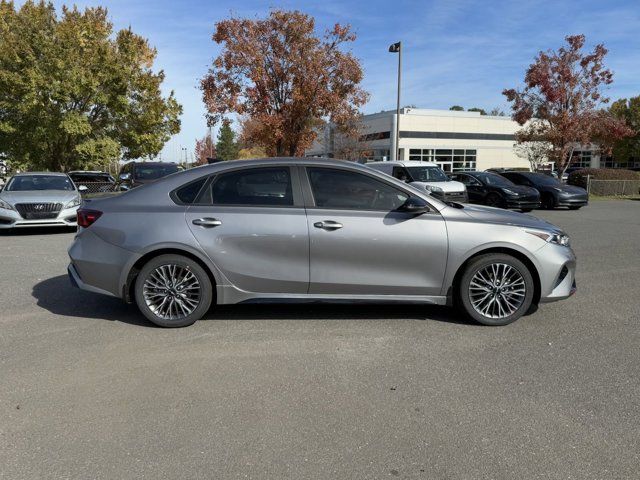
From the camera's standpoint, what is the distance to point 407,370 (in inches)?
156

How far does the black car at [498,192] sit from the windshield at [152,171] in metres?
10.9

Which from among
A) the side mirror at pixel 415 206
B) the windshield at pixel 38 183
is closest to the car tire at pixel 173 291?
the side mirror at pixel 415 206

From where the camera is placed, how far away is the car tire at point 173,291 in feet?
16.2

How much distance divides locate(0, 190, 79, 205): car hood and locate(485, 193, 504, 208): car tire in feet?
44.7

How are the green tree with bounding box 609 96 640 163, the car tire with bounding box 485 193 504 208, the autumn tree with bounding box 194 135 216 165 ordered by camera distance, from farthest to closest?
the autumn tree with bounding box 194 135 216 165, the green tree with bounding box 609 96 640 163, the car tire with bounding box 485 193 504 208

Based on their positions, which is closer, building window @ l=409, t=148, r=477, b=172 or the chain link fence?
the chain link fence

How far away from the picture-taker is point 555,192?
18.9m

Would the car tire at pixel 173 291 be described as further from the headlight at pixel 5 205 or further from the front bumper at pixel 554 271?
the headlight at pixel 5 205

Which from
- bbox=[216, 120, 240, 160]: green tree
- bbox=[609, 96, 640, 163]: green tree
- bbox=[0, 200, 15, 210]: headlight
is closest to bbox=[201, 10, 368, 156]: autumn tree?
bbox=[0, 200, 15, 210]: headlight

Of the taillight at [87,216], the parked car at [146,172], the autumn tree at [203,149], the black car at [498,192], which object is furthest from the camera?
the autumn tree at [203,149]

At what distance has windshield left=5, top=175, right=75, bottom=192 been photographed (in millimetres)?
12438

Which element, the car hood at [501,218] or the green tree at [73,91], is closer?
the car hood at [501,218]

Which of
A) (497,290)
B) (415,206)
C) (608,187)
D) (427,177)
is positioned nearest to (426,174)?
(427,177)

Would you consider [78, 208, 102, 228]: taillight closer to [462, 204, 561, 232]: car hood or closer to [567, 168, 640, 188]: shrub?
[462, 204, 561, 232]: car hood
